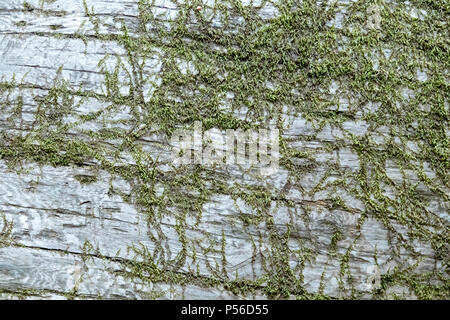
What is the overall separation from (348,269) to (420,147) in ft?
2.30

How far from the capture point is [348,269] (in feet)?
6.50

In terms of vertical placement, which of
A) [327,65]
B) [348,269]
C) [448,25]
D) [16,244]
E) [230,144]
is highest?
[448,25]

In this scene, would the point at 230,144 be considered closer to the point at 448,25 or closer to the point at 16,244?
the point at 16,244

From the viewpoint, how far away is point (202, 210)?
2.02m

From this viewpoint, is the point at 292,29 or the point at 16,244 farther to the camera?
the point at 292,29

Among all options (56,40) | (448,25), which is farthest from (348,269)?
(56,40)

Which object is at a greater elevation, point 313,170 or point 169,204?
point 313,170

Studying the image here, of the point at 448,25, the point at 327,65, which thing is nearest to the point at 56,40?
the point at 327,65

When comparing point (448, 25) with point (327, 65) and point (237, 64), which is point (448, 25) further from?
point (237, 64)

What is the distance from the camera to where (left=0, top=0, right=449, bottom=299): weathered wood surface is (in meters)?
1.98

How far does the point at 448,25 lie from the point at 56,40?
2047mm

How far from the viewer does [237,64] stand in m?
2.12

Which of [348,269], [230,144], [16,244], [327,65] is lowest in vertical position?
[348,269]

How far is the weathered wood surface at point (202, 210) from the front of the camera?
1.98 meters
